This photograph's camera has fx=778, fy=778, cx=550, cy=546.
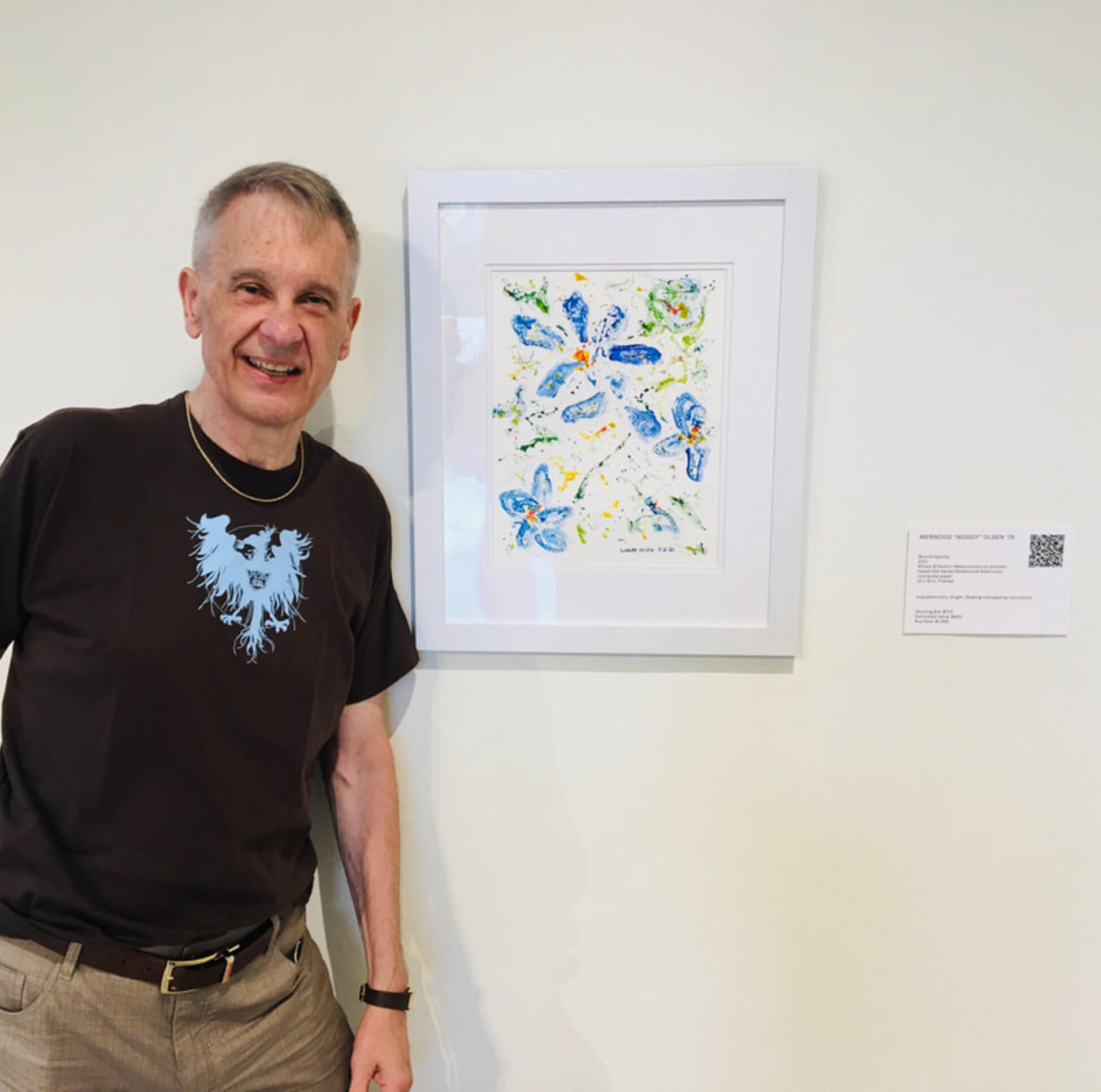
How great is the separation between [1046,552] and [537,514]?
723 millimetres

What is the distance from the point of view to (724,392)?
3.52ft

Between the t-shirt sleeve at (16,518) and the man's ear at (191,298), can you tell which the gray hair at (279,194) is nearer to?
the man's ear at (191,298)

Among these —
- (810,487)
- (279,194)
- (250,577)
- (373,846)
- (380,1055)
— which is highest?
(279,194)

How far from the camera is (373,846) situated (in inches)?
42.7

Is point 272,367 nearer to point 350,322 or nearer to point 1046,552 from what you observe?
point 350,322

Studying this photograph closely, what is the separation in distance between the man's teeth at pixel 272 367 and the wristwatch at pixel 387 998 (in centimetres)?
83

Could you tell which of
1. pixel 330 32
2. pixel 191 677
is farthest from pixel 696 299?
pixel 191 677

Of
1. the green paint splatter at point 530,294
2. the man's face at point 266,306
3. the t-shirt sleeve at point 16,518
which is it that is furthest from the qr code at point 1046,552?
the t-shirt sleeve at point 16,518

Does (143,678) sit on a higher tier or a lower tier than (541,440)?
lower

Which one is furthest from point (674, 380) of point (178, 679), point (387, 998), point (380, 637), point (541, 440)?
point (387, 998)

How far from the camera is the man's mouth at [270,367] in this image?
0.90 meters

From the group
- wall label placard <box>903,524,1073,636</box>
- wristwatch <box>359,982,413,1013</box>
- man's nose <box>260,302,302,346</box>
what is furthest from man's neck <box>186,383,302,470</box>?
wall label placard <box>903,524,1073,636</box>

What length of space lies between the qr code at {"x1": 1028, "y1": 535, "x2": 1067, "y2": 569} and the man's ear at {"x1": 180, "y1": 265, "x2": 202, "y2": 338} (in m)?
1.14

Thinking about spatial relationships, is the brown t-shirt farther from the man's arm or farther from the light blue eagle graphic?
the man's arm
